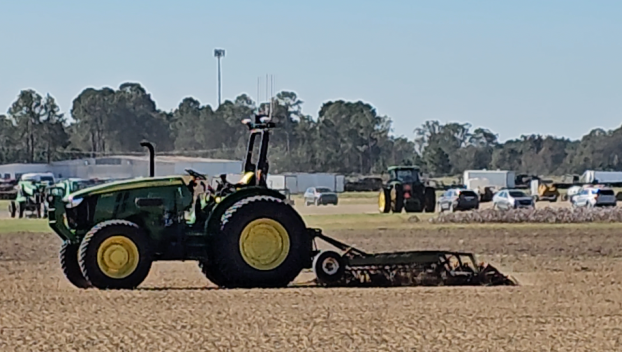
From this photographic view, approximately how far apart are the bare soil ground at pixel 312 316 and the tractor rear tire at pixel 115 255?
0.29 meters

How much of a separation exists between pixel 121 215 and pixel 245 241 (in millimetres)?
1817

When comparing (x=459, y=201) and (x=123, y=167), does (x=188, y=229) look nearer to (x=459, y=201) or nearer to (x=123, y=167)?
(x=459, y=201)

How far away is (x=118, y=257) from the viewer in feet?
54.1

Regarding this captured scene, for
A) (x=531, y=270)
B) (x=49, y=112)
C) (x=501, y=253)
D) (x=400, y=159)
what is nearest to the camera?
(x=531, y=270)

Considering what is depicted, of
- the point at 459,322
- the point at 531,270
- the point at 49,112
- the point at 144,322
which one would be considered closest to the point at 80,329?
the point at 144,322

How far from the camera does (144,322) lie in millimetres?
13008

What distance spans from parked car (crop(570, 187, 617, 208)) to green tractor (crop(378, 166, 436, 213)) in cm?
966

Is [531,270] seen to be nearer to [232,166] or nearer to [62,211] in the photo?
[62,211]

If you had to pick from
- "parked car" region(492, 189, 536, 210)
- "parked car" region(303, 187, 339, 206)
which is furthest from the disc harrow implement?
"parked car" region(303, 187, 339, 206)

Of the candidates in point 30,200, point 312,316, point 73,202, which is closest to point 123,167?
point 30,200

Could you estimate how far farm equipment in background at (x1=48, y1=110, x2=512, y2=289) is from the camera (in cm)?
1650

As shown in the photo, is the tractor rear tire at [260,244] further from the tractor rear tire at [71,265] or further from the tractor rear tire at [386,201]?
the tractor rear tire at [386,201]

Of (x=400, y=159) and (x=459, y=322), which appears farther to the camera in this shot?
(x=400, y=159)

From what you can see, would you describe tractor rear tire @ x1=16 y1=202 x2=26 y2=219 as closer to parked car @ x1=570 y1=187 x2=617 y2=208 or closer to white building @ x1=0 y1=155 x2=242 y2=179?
parked car @ x1=570 y1=187 x2=617 y2=208
